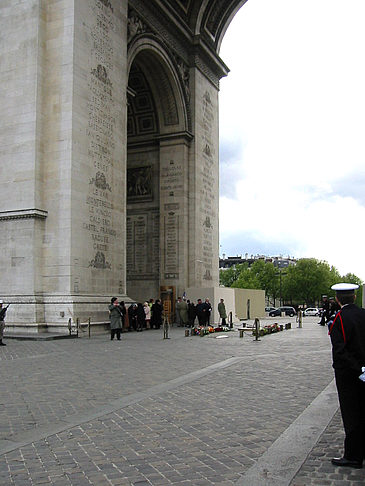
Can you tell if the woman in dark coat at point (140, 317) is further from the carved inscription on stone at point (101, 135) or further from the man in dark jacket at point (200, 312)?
the man in dark jacket at point (200, 312)

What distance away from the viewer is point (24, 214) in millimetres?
21609

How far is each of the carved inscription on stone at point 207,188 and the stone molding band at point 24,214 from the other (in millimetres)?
14385

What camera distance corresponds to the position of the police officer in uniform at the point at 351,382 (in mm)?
5141

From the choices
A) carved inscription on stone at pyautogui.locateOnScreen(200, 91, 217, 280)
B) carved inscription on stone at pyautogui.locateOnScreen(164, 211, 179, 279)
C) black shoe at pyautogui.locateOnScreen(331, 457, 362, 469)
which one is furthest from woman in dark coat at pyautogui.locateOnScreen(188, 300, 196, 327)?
black shoe at pyautogui.locateOnScreen(331, 457, 362, 469)

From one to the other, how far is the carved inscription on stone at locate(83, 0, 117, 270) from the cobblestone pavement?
10088mm

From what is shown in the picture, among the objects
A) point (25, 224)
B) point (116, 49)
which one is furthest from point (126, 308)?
point (116, 49)

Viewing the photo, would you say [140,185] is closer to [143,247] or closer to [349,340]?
[143,247]

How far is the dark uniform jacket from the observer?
16.9 feet

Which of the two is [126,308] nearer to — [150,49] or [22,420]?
[150,49]

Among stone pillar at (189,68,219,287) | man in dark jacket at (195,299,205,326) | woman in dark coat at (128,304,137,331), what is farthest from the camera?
stone pillar at (189,68,219,287)

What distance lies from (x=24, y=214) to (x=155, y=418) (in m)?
15.8

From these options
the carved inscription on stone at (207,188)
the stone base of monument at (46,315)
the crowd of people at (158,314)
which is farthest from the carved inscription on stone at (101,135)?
the carved inscription on stone at (207,188)

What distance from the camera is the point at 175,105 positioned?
33906 millimetres

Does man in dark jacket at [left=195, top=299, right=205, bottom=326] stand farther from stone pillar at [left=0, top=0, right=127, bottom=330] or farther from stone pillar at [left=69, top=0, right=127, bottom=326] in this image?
stone pillar at [left=0, top=0, right=127, bottom=330]
